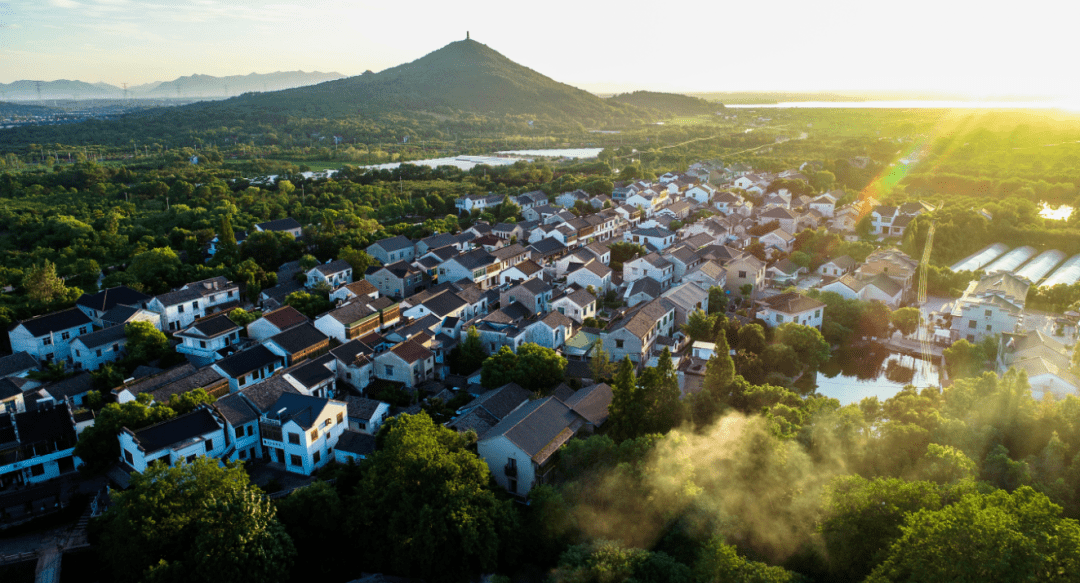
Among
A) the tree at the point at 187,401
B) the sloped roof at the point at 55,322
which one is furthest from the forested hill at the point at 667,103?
the tree at the point at 187,401

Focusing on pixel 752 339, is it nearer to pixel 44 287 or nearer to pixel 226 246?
pixel 226 246

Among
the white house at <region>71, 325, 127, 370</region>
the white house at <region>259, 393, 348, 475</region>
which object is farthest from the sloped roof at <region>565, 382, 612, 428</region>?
the white house at <region>71, 325, 127, 370</region>

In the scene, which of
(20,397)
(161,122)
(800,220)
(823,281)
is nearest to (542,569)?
(20,397)

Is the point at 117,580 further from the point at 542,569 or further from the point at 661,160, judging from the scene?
the point at 661,160

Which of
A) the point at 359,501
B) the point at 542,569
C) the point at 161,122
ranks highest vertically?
the point at 161,122

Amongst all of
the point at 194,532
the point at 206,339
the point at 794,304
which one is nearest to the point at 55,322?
the point at 206,339
